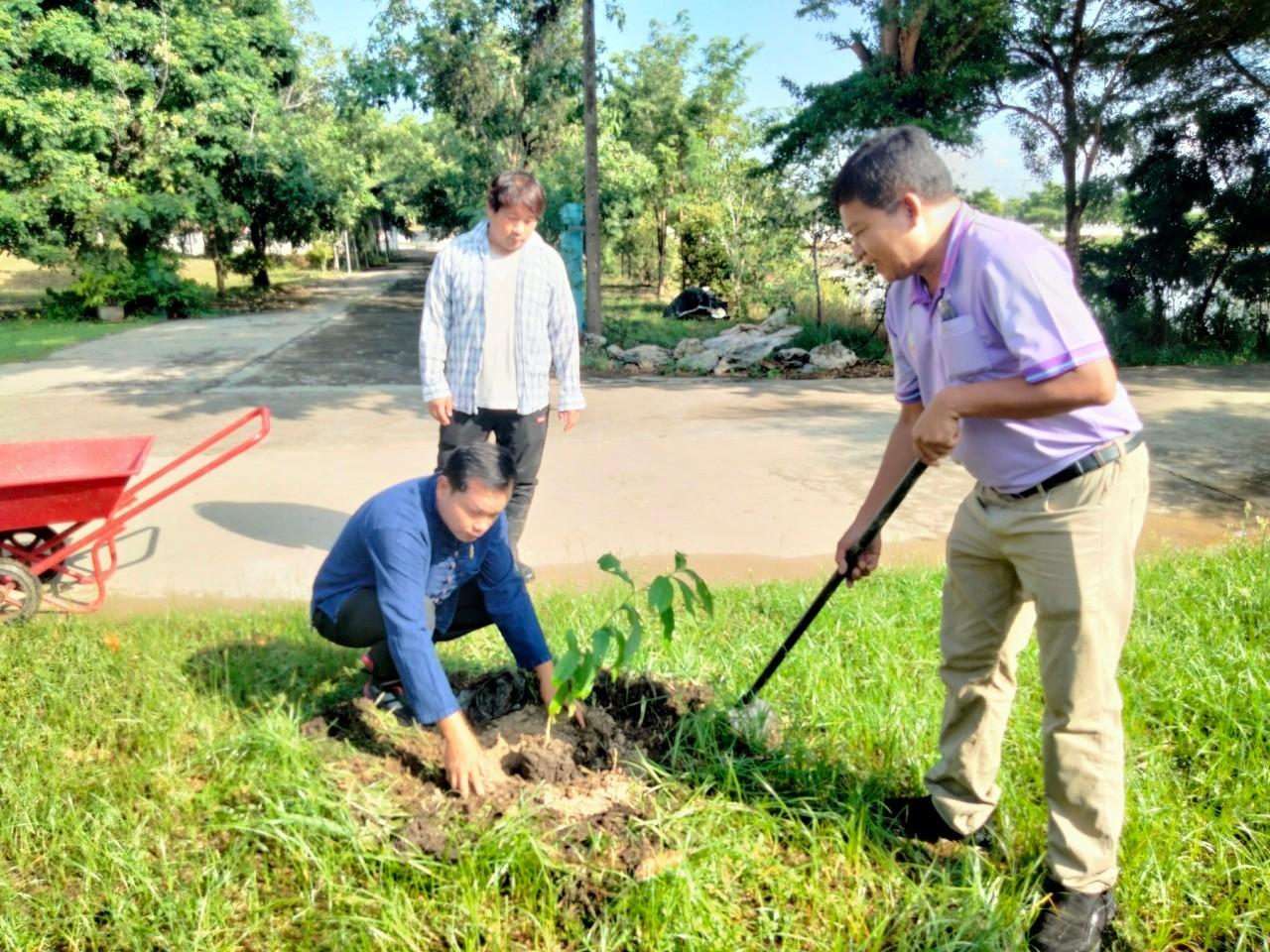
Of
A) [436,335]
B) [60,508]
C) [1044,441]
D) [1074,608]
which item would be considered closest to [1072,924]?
[1074,608]

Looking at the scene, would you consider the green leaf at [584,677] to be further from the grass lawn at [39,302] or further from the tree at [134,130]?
the tree at [134,130]

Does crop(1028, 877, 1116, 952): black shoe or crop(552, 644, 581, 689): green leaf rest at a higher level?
crop(552, 644, 581, 689): green leaf

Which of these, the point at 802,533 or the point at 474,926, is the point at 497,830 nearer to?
the point at 474,926

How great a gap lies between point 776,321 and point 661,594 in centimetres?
1205

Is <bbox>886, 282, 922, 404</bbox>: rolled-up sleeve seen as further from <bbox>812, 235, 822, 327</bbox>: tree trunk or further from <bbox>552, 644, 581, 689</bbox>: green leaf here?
<bbox>812, 235, 822, 327</bbox>: tree trunk

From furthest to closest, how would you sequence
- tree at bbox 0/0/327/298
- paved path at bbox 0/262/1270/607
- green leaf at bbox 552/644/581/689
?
tree at bbox 0/0/327/298
paved path at bbox 0/262/1270/607
green leaf at bbox 552/644/581/689

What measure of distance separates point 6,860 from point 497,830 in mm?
1316

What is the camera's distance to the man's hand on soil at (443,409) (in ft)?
14.5

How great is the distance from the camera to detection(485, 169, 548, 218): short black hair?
161 inches

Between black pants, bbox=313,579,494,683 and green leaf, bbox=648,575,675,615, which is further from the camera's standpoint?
black pants, bbox=313,579,494,683

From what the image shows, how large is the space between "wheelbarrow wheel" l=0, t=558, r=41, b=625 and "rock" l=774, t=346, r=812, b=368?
29.0ft

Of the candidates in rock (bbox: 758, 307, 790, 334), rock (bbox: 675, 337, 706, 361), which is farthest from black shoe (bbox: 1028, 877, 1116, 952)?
rock (bbox: 758, 307, 790, 334)

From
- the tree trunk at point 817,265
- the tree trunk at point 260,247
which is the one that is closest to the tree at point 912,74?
the tree trunk at point 817,265

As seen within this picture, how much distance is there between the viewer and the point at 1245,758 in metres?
2.96
